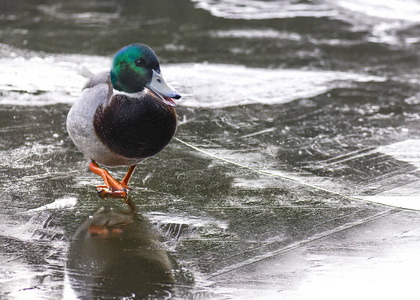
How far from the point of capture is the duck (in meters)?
3.74

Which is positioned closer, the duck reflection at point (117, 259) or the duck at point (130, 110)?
the duck reflection at point (117, 259)

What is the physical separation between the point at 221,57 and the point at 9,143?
3.32m

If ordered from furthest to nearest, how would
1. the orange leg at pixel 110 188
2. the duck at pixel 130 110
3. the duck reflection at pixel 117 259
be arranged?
the orange leg at pixel 110 188 < the duck at pixel 130 110 < the duck reflection at pixel 117 259

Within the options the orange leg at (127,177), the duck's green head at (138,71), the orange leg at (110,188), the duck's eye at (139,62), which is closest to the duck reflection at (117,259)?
the orange leg at (110,188)

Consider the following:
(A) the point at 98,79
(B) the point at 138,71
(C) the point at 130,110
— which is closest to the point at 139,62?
(B) the point at 138,71

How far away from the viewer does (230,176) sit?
4.44m

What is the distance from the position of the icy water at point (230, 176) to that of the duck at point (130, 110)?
1.33 feet

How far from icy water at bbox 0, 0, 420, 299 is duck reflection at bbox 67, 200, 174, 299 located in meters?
0.01

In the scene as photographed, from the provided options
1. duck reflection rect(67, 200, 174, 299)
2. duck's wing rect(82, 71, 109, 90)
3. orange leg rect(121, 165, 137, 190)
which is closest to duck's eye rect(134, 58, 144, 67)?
duck's wing rect(82, 71, 109, 90)

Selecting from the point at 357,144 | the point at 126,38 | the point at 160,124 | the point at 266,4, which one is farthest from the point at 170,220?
the point at 266,4

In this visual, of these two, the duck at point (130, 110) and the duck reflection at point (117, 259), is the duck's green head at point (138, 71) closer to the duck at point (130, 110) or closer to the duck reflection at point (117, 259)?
the duck at point (130, 110)

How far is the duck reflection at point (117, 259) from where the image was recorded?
301cm

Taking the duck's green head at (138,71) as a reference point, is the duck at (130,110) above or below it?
below

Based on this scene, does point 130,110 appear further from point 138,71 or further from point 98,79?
point 98,79
